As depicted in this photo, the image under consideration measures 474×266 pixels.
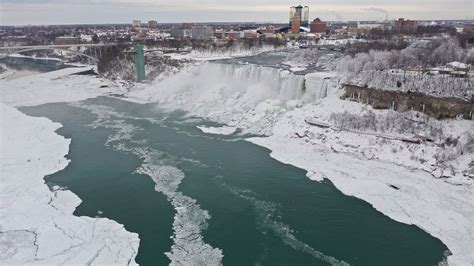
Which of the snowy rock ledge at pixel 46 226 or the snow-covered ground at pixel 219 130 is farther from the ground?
the snow-covered ground at pixel 219 130

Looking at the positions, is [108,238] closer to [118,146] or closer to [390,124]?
[118,146]

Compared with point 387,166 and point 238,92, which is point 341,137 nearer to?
point 387,166

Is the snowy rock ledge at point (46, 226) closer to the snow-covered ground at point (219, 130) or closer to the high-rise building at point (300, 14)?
the snow-covered ground at point (219, 130)

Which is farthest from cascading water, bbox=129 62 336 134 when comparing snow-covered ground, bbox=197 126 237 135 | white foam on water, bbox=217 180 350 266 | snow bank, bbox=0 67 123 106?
white foam on water, bbox=217 180 350 266

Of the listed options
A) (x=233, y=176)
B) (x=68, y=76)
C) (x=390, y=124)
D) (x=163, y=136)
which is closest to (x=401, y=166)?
(x=390, y=124)

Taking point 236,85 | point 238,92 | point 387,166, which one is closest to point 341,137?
point 387,166

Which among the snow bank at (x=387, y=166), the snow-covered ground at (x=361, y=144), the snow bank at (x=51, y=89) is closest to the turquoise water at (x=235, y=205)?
the snow bank at (x=387, y=166)
